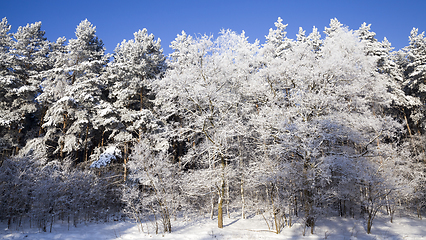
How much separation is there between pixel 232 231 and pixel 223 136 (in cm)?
521

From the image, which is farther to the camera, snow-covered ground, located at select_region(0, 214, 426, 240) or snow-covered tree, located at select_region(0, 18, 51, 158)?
snow-covered tree, located at select_region(0, 18, 51, 158)

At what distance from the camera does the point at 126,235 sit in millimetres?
10516

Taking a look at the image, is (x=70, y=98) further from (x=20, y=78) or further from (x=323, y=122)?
(x=323, y=122)

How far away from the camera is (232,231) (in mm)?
11969

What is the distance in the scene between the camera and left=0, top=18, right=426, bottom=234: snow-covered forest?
11.4 metres

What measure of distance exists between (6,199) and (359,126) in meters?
17.9

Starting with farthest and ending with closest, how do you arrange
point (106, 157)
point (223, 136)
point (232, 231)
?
point (106, 157), point (223, 136), point (232, 231)

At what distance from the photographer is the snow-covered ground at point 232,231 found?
10.1m

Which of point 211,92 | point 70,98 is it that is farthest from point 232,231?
point 70,98

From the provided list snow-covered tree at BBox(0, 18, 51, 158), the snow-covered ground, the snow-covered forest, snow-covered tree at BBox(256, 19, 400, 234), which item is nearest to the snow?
the snow-covered forest

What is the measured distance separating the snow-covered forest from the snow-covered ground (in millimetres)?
666

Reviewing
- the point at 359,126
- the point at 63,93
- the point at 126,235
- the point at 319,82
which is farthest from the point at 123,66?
the point at 359,126

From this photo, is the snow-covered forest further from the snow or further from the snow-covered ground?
the snow-covered ground

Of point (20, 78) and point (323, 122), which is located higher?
point (20, 78)
